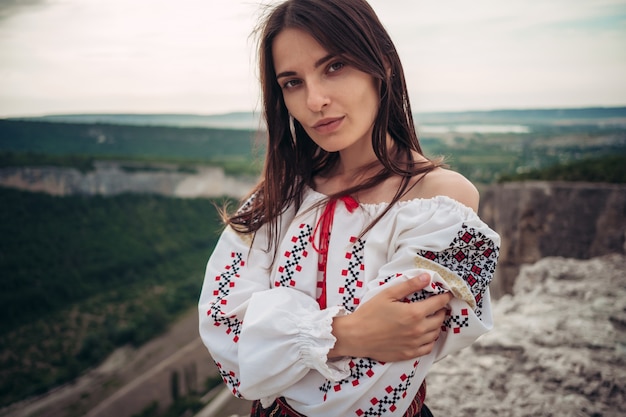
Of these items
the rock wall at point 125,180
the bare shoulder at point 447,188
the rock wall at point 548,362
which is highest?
the bare shoulder at point 447,188

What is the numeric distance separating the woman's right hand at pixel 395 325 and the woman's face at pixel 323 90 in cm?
60

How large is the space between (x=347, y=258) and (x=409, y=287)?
315 mm

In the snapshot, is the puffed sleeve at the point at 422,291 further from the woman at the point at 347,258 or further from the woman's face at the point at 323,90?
the woman's face at the point at 323,90

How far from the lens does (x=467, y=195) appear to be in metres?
1.66

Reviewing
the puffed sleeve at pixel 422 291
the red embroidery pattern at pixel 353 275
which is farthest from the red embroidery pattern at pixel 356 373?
the red embroidery pattern at pixel 353 275

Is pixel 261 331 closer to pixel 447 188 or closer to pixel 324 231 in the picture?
pixel 324 231

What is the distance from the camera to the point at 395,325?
4.99 ft

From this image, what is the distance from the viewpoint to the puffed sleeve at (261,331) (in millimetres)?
1583

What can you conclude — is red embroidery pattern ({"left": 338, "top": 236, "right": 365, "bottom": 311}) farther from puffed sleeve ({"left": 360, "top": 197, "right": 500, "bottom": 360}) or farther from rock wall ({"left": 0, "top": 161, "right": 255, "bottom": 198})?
rock wall ({"left": 0, "top": 161, "right": 255, "bottom": 198})

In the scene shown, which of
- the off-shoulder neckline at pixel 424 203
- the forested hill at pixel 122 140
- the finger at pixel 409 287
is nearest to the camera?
the finger at pixel 409 287

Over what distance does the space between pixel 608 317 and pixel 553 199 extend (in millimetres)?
3678

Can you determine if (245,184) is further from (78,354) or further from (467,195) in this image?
(467,195)

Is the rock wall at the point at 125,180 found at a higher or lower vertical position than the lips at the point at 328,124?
lower

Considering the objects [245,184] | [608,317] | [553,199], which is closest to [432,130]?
[245,184]
